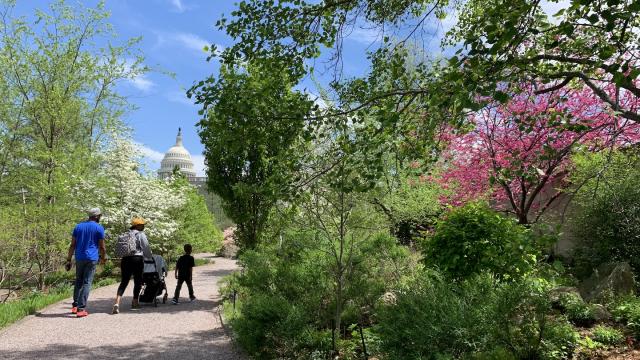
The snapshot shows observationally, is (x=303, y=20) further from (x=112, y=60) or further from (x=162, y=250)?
(x=162, y=250)

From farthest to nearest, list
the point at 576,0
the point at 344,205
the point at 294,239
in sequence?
the point at 294,239, the point at 344,205, the point at 576,0

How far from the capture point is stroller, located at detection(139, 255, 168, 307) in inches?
367

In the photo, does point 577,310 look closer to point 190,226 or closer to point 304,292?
point 304,292

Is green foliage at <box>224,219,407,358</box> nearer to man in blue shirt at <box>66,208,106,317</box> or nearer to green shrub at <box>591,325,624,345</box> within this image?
green shrub at <box>591,325,624,345</box>

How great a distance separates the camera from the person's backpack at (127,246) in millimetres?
8617

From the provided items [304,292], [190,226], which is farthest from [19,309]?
[190,226]

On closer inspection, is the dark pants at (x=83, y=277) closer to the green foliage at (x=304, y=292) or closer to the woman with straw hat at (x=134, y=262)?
the woman with straw hat at (x=134, y=262)

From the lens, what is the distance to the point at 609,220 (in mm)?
8578

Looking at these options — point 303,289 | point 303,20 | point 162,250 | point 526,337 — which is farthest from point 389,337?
point 162,250

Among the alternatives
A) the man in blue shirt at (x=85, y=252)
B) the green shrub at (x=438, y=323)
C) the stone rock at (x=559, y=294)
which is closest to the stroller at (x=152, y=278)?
the man in blue shirt at (x=85, y=252)

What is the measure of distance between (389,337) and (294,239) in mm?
3208

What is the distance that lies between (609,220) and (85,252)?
9.63 metres

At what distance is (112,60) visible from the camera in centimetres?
1759

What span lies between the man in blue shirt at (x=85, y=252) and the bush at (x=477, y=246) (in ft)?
18.9
